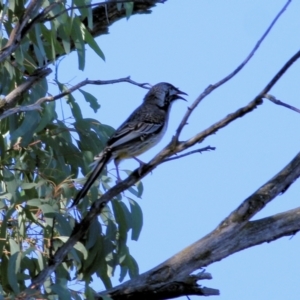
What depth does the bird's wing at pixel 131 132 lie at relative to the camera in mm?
4996

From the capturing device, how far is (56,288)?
3.90m

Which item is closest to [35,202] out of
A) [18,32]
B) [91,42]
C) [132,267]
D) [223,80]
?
[132,267]

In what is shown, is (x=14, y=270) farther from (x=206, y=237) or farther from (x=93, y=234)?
(x=206, y=237)

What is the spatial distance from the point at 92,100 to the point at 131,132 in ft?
1.78

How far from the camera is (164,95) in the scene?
6039mm

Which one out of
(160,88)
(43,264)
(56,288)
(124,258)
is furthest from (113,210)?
Answer: (160,88)

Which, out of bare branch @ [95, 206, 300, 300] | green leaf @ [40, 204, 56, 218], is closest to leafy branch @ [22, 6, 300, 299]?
bare branch @ [95, 206, 300, 300]

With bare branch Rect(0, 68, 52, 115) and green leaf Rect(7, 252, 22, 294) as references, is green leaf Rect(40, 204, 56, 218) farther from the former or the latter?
bare branch Rect(0, 68, 52, 115)

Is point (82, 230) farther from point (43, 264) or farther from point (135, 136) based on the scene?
point (135, 136)

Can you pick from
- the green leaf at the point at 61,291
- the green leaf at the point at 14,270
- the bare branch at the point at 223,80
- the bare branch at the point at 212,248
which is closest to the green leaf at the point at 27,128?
the green leaf at the point at 14,270

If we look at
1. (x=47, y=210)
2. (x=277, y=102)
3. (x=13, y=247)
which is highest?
(x=47, y=210)

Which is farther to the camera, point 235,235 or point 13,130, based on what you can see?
point 13,130

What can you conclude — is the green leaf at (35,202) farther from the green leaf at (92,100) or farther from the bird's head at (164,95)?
the bird's head at (164,95)

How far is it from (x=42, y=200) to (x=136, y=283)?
946 mm
